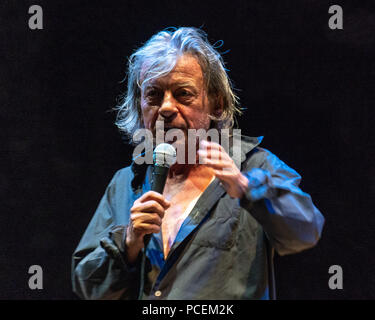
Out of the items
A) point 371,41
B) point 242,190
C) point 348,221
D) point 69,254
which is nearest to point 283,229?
point 242,190

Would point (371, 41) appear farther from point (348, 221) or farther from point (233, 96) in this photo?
point (348, 221)

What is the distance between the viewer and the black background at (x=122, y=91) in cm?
186

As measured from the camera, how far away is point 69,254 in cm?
207

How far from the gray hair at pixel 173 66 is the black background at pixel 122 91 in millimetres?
163

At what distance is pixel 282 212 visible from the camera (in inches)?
49.9

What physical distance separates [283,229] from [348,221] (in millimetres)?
712

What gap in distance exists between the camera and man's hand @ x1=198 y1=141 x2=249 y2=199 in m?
1.24

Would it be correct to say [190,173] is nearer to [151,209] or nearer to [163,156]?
[163,156]

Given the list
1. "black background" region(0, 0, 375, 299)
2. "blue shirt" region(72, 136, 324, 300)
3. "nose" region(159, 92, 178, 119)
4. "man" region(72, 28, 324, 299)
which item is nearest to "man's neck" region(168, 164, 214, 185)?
"man" region(72, 28, 324, 299)

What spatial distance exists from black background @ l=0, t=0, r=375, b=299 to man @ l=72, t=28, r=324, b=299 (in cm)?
23

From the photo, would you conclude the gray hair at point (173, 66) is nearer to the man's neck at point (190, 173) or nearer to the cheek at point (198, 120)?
the cheek at point (198, 120)

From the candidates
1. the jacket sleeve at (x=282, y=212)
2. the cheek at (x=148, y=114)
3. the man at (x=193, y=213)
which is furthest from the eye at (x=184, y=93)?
the jacket sleeve at (x=282, y=212)

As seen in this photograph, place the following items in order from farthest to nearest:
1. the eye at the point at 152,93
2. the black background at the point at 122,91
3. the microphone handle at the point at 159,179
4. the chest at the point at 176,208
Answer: the black background at the point at 122,91, the eye at the point at 152,93, the chest at the point at 176,208, the microphone handle at the point at 159,179

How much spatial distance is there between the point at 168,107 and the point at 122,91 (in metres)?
0.60
